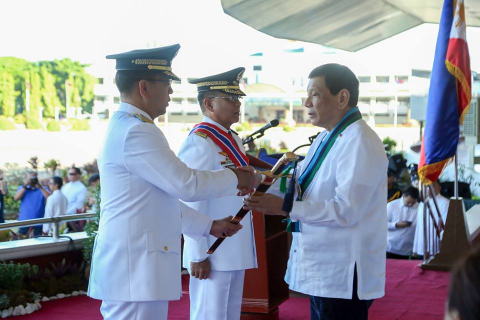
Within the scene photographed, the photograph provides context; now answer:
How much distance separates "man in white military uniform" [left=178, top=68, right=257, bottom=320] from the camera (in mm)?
2762

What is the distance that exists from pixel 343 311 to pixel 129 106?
3.27ft

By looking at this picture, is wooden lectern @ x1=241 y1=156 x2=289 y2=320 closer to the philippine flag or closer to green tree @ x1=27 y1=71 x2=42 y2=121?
the philippine flag

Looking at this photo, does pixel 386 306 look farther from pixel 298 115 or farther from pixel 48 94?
pixel 298 115

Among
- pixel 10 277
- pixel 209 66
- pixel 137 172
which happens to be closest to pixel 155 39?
pixel 209 66

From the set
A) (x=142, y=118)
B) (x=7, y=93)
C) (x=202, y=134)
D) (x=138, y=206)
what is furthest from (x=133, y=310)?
(x=7, y=93)

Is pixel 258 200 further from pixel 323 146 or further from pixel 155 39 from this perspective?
pixel 155 39

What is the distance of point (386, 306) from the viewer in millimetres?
4293

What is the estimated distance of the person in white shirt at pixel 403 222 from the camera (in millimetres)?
6238

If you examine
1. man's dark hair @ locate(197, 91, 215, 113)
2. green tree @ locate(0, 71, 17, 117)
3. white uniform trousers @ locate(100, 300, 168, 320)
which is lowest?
white uniform trousers @ locate(100, 300, 168, 320)

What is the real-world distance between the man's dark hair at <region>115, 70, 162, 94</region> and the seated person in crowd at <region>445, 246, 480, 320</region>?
1584 millimetres

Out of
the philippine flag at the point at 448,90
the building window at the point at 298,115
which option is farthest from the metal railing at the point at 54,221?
the building window at the point at 298,115

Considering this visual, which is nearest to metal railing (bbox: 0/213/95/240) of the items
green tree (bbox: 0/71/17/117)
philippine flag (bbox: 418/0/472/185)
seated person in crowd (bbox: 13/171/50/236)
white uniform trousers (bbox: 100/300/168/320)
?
white uniform trousers (bbox: 100/300/168/320)

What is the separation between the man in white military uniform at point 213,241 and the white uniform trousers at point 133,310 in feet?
1.92

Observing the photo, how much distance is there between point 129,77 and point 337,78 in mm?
717
